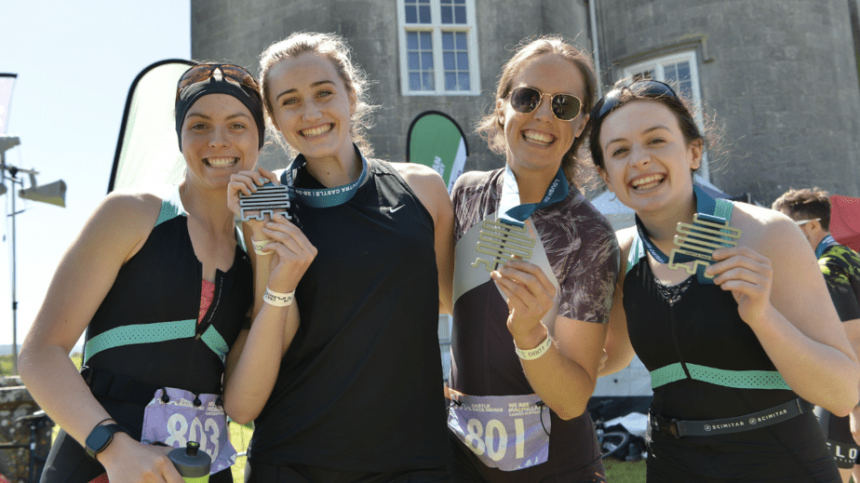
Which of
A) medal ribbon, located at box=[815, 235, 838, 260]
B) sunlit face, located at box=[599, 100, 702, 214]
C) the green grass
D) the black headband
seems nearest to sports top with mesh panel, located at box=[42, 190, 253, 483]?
the black headband

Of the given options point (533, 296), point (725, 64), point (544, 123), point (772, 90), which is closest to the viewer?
point (533, 296)

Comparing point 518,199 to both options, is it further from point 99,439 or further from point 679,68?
point 679,68

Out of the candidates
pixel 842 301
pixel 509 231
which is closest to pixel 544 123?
pixel 509 231

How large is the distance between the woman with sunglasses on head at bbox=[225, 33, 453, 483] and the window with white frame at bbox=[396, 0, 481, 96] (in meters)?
11.4

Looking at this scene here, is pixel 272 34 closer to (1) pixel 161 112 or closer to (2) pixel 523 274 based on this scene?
(1) pixel 161 112

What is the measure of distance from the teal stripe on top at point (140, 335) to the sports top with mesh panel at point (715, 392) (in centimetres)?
174

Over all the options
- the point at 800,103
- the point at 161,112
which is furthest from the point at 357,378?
the point at 800,103

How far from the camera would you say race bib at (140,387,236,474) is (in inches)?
85.7

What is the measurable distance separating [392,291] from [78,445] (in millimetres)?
1207

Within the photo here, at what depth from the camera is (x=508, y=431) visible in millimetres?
2428

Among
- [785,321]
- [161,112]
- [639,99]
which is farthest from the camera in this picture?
[161,112]

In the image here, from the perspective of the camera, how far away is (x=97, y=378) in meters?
2.22

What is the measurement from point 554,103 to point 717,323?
109 cm

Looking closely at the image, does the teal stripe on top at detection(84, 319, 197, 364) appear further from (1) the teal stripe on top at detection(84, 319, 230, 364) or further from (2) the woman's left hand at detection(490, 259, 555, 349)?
(2) the woman's left hand at detection(490, 259, 555, 349)
